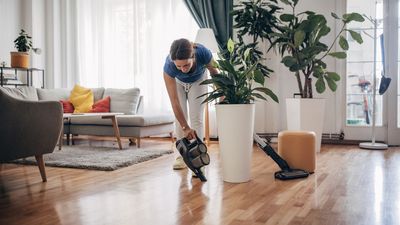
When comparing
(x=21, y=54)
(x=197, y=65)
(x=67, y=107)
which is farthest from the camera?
(x=21, y=54)

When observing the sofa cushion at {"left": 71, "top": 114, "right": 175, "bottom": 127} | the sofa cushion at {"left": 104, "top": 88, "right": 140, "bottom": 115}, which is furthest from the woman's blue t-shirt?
the sofa cushion at {"left": 104, "top": 88, "right": 140, "bottom": 115}

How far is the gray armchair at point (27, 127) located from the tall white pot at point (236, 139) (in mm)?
1162

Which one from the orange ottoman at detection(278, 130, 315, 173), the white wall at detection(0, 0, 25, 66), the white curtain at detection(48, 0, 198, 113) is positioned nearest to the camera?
the orange ottoman at detection(278, 130, 315, 173)

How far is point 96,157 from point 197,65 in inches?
62.7

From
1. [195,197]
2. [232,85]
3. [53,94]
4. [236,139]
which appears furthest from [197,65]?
[53,94]

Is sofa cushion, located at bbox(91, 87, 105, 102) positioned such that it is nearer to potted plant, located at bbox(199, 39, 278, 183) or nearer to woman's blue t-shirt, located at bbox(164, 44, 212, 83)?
woman's blue t-shirt, located at bbox(164, 44, 212, 83)

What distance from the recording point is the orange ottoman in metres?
2.92

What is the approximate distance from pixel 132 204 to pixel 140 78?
3857mm

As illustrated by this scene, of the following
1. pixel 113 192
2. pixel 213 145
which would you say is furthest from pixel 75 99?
pixel 113 192

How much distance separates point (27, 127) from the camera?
2.60m

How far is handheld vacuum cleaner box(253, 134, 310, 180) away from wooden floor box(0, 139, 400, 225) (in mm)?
75

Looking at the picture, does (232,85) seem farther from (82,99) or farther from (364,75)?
(82,99)

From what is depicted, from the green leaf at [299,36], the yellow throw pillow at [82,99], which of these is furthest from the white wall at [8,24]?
the green leaf at [299,36]

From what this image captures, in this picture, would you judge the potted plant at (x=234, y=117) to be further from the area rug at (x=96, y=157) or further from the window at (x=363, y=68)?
the window at (x=363, y=68)
